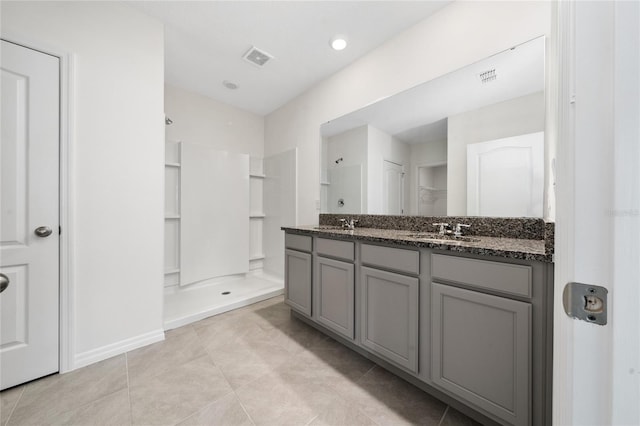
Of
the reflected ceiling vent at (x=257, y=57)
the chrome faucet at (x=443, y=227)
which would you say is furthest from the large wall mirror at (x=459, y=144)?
the reflected ceiling vent at (x=257, y=57)

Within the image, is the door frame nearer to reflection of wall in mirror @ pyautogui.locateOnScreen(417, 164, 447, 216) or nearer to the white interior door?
the white interior door

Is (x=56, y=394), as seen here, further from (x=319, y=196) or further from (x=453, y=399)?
(x=319, y=196)

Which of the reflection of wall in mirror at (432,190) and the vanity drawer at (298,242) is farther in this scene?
the vanity drawer at (298,242)

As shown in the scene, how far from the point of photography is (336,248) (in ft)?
6.11

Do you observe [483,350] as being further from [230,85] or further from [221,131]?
[221,131]

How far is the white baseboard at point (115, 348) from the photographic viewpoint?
65.1 inches

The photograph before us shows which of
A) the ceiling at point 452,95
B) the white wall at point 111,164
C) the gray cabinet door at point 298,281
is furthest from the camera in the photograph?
the gray cabinet door at point 298,281

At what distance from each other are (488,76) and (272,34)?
1.69 metres

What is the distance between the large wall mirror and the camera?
1.51m

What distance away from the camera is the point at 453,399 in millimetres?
1285

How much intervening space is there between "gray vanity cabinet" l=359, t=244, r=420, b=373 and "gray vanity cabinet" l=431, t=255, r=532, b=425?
0.37 feet

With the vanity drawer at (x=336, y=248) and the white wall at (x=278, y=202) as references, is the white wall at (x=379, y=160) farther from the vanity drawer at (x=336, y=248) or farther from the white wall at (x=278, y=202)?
the white wall at (x=278, y=202)

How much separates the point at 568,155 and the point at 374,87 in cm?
217

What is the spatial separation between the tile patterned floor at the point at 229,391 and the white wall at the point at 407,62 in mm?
1605
